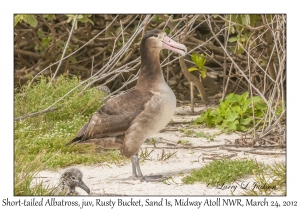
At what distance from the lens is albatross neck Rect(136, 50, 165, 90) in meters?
5.45

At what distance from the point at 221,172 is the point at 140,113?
851 mm

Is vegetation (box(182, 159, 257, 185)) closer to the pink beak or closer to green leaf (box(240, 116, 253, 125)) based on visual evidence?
the pink beak

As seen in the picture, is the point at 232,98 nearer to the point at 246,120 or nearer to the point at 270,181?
the point at 246,120

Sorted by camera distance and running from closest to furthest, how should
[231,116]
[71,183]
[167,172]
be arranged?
[71,183] < [167,172] < [231,116]

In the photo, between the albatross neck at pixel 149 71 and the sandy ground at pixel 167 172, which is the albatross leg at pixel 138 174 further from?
the albatross neck at pixel 149 71

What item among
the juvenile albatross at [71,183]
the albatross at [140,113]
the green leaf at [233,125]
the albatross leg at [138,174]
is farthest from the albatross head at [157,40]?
the green leaf at [233,125]

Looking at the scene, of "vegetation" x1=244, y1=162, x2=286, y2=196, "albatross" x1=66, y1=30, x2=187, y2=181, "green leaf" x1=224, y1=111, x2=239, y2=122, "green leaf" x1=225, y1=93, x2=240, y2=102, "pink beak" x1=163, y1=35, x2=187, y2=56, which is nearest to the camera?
"vegetation" x1=244, y1=162, x2=286, y2=196

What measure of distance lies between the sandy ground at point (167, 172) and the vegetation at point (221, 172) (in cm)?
6

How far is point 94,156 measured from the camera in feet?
19.7

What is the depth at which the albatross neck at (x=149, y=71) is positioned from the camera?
5.45 m

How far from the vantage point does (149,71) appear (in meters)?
5.48
